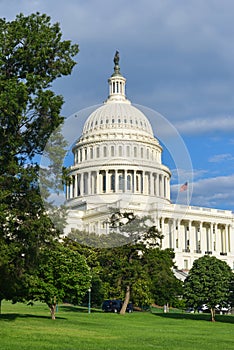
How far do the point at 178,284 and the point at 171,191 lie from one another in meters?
42.2

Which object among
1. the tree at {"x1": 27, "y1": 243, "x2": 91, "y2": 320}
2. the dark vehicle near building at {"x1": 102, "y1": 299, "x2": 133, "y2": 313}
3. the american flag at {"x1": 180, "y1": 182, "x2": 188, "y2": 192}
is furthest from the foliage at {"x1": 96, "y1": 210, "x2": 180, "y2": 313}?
the american flag at {"x1": 180, "y1": 182, "x2": 188, "y2": 192}

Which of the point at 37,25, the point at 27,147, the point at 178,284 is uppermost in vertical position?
the point at 37,25

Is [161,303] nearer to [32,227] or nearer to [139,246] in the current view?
[139,246]

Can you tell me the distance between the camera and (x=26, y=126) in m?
28.5

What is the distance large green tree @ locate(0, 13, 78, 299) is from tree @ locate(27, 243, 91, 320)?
39.9ft

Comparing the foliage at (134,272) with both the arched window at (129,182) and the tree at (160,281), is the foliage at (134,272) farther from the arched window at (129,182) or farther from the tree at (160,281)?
the arched window at (129,182)

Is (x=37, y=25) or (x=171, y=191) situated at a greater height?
(x=37, y=25)

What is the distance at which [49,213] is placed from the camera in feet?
86.0

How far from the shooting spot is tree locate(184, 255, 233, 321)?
5444 cm

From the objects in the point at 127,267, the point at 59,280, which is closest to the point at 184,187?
the point at 59,280

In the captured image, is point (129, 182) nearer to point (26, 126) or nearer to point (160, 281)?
point (26, 126)

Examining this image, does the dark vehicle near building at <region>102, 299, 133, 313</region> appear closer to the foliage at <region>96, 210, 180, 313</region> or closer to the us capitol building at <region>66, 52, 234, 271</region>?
→ the foliage at <region>96, 210, 180, 313</region>

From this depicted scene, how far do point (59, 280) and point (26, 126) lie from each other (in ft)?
55.3

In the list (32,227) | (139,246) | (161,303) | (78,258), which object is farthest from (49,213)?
(161,303)
